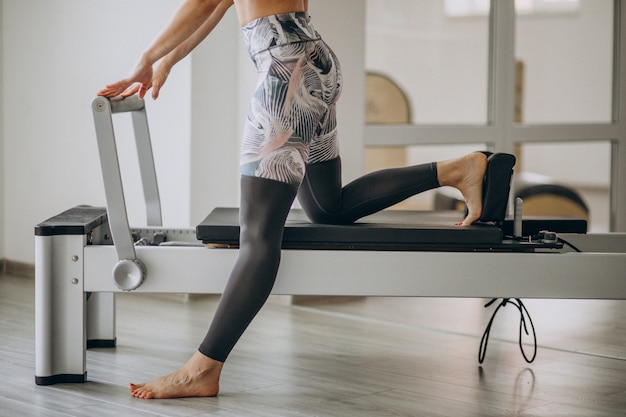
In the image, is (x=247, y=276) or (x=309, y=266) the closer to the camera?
(x=247, y=276)

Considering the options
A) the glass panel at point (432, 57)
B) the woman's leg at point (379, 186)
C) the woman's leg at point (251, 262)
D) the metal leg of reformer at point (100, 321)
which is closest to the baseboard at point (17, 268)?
the metal leg of reformer at point (100, 321)

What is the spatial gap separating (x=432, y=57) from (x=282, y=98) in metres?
2.46

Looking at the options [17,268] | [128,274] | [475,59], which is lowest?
[17,268]

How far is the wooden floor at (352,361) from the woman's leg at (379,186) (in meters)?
0.45

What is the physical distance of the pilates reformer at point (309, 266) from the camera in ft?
7.55

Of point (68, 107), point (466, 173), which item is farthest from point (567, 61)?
point (466, 173)

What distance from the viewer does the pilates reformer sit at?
2.30 m

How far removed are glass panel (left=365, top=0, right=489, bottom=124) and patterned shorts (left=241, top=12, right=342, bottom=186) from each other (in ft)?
6.11

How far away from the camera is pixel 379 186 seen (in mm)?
2447

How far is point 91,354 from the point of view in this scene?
2697 millimetres

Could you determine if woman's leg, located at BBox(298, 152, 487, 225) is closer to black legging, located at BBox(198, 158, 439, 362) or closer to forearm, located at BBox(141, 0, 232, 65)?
black legging, located at BBox(198, 158, 439, 362)

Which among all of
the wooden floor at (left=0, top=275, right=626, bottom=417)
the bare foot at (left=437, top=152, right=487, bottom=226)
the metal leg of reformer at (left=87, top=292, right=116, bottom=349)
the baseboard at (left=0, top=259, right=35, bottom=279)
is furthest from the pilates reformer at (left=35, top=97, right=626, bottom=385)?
the baseboard at (left=0, top=259, right=35, bottom=279)

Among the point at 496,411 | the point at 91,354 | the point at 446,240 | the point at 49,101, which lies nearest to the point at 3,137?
the point at 49,101

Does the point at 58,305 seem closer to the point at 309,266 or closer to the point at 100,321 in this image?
the point at 100,321
